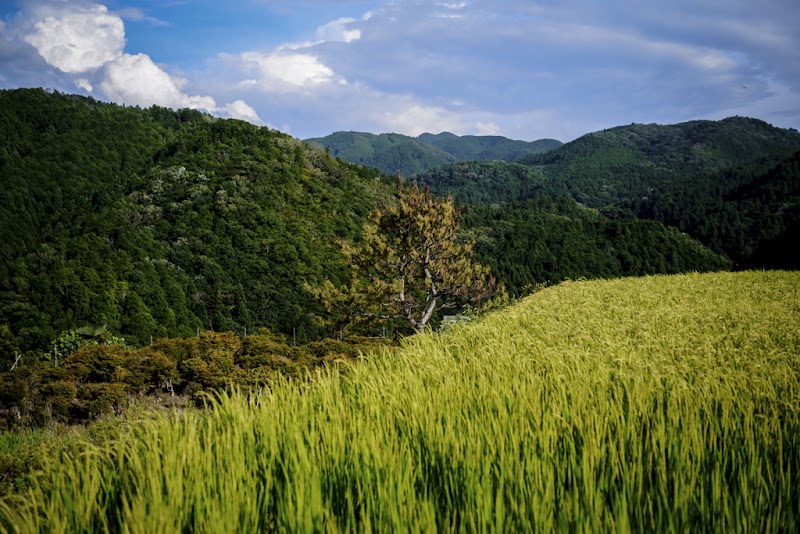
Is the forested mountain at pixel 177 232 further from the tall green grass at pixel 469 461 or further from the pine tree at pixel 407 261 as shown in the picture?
the tall green grass at pixel 469 461

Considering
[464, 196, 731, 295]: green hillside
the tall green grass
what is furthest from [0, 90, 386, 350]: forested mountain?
[464, 196, 731, 295]: green hillside

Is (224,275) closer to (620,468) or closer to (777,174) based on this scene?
(620,468)

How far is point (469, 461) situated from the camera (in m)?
2.36

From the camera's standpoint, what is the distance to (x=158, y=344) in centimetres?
1030

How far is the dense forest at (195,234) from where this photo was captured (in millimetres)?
43750

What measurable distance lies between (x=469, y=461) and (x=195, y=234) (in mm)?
59757

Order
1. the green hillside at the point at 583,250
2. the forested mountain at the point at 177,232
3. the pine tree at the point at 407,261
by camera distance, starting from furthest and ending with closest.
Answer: the green hillside at the point at 583,250 → the forested mountain at the point at 177,232 → the pine tree at the point at 407,261

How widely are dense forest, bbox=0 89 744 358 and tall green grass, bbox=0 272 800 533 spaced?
29.3 feet

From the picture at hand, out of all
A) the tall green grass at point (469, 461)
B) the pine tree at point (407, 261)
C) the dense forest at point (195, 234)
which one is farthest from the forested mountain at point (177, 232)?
the tall green grass at point (469, 461)

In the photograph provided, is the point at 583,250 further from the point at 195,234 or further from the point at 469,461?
the point at 469,461

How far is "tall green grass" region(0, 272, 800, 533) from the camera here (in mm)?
2033

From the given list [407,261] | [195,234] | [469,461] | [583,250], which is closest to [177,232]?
[195,234]

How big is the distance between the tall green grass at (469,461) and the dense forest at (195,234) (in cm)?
892

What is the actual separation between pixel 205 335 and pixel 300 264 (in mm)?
47235
